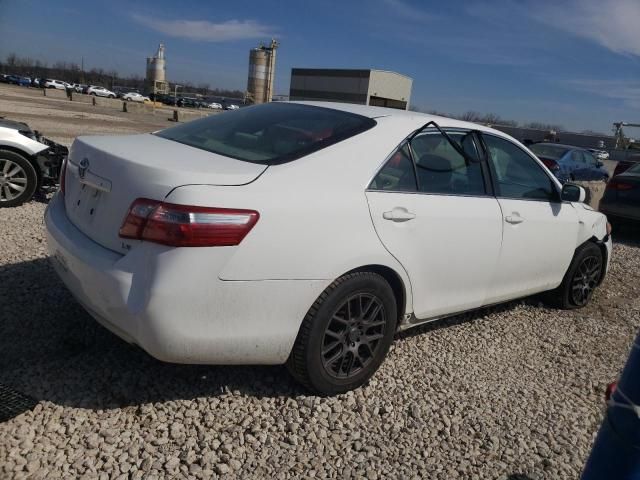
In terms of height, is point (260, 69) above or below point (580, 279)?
above

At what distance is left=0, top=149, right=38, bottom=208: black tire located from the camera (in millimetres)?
6230

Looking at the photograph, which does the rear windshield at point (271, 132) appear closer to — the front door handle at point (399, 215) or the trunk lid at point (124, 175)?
the trunk lid at point (124, 175)

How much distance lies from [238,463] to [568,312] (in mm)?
3761

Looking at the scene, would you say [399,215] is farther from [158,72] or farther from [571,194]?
[158,72]

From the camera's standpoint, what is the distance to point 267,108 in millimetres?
3779

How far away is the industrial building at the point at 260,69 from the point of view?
61.2 m

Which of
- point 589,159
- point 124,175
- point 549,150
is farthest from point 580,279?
point 589,159

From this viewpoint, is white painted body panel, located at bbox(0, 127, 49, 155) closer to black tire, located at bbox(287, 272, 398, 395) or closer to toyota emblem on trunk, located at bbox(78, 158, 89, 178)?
toyota emblem on trunk, located at bbox(78, 158, 89, 178)

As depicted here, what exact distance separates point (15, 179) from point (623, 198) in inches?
371

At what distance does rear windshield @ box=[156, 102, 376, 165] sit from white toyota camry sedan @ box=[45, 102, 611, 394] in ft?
0.05

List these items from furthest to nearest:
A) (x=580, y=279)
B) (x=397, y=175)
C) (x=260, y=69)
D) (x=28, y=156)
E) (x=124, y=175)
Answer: (x=260, y=69)
(x=28, y=156)
(x=580, y=279)
(x=397, y=175)
(x=124, y=175)

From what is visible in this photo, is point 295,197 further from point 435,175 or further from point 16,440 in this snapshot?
point 16,440

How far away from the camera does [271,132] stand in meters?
3.20

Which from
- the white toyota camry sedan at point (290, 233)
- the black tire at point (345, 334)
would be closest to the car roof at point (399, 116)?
the white toyota camry sedan at point (290, 233)
